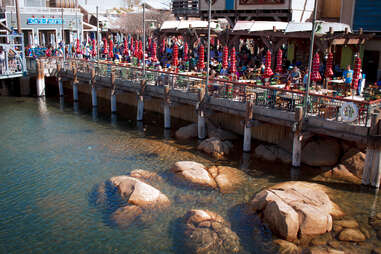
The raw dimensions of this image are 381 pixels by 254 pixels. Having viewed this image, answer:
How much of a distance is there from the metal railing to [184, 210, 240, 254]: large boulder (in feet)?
23.3

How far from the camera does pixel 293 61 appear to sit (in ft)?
100

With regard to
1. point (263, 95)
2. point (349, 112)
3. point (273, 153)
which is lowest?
point (273, 153)

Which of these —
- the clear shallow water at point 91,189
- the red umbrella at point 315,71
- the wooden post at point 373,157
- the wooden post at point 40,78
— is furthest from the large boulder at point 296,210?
the wooden post at point 40,78

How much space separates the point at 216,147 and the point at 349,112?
697cm

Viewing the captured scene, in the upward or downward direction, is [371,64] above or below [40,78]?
above

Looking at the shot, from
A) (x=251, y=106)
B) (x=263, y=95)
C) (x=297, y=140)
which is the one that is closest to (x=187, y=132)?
(x=251, y=106)

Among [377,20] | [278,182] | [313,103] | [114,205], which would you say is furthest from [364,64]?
[114,205]

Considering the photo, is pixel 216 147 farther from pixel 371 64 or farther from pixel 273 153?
pixel 371 64

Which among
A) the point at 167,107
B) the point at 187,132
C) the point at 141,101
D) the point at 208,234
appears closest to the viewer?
the point at 208,234

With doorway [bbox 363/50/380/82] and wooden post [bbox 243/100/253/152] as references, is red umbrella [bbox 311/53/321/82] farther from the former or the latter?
doorway [bbox 363/50/380/82]

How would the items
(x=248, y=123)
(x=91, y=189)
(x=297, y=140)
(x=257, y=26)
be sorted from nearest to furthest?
(x=91, y=189), (x=297, y=140), (x=248, y=123), (x=257, y=26)

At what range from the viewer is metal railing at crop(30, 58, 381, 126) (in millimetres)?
16641

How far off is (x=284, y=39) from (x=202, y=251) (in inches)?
671

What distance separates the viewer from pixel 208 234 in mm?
13109
